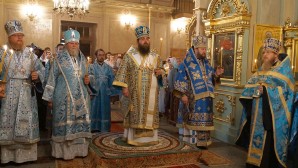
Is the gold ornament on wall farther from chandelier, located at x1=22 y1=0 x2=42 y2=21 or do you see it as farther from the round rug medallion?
chandelier, located at x1=22 y1=0 x2=42 y2=21

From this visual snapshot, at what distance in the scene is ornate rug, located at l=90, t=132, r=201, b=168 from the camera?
4266 mm

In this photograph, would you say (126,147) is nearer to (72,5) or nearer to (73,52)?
(73,52)

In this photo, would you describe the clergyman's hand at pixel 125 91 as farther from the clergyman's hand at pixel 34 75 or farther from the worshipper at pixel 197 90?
the clergyman's hand at pixel 34 75

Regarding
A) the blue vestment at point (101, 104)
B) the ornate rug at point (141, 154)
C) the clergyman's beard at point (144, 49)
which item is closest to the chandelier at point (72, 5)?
the blue vestment at point (101, 104)

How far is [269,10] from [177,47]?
8.16 m

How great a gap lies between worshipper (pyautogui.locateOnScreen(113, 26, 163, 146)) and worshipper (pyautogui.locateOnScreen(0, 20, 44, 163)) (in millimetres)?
1283

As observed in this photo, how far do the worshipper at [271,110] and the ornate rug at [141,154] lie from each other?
919mm

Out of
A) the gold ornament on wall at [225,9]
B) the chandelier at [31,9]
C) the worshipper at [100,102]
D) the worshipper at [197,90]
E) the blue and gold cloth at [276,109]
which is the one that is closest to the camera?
the blue and gold cloth at [276,109]

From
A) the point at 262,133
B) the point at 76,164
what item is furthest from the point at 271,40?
the point at 76,164

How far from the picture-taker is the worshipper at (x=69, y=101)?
456cm

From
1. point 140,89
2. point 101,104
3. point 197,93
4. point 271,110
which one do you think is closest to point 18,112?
point 140,89

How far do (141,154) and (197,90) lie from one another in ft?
5.30

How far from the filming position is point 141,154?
4.42m

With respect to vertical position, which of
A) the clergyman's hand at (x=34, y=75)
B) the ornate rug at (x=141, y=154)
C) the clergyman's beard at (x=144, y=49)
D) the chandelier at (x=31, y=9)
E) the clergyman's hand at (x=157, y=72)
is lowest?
the ornate rug at (x=141, y=154)
